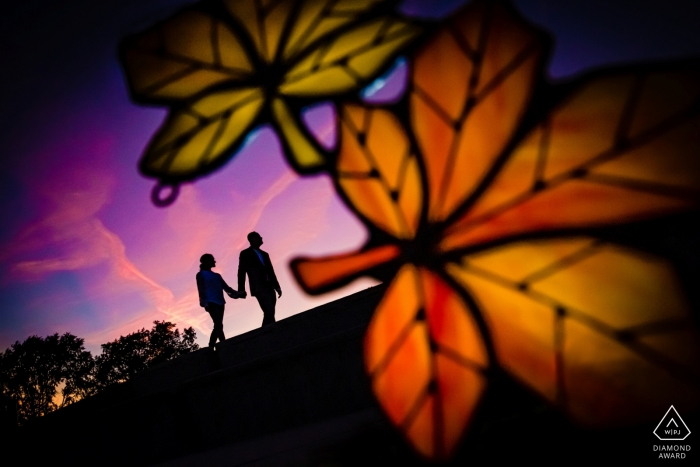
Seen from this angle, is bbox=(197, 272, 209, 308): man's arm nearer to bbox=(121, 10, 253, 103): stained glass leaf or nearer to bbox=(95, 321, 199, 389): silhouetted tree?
bbox=(121, 10, 253, 103): stained glass leaf

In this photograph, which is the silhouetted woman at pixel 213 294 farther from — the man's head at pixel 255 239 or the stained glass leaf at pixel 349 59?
the stained glass leaf at pixel 349 59

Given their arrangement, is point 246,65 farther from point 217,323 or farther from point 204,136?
point 217,323

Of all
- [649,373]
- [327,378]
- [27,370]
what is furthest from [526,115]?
[27,370]

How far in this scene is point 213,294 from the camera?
18.4 feet

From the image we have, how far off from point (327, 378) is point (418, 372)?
1939 millimetres

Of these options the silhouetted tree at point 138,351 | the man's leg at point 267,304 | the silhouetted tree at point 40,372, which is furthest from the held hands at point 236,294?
the silhouetted tree at point 138,351

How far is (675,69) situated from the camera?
62.8 inches

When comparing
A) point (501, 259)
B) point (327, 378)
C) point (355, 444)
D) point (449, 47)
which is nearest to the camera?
point (501, 259)

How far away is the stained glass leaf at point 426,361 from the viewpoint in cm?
175

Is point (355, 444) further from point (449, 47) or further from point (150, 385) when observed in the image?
point (150, 385)

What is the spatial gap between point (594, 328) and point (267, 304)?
14.4 feet

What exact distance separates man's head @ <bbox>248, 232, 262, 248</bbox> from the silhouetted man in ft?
0.27

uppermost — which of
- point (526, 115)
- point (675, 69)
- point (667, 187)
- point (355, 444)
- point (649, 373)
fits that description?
point (526, 115)

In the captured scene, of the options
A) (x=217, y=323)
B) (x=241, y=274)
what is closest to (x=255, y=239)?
(x=241, y=274)
